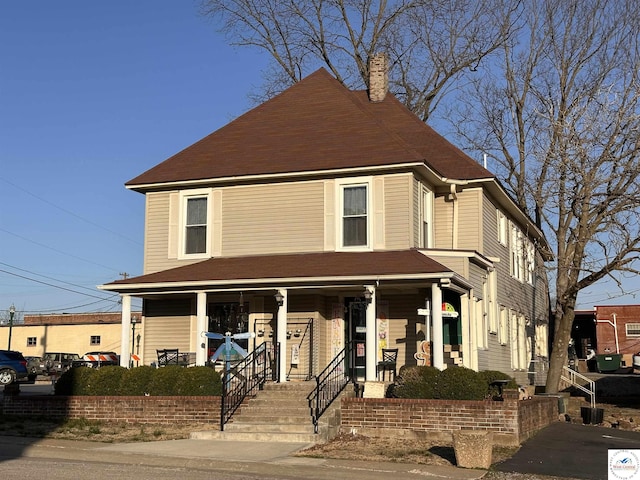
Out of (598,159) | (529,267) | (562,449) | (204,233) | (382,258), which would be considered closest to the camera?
(562,449)

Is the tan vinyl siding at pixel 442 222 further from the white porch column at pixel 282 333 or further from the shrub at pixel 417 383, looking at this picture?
the shrub at pixel 417 383

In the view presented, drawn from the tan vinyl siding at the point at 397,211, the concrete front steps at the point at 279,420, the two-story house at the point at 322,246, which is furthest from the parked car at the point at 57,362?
the concrete front steps at the point at 279,420

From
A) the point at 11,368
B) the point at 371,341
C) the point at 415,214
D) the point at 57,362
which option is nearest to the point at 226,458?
the point at 371,341

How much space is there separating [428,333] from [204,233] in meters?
6.73

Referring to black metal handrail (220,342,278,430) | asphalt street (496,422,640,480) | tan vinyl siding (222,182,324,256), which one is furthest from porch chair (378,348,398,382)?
A: asphalt street (496,422,640,480)

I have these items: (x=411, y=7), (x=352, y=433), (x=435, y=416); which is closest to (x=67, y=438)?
(x=352, y=433)

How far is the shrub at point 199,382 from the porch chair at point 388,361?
4.05 m

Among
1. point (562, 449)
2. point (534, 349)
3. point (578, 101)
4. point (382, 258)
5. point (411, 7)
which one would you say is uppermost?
point (411, 7)

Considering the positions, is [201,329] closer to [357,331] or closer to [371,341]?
[357,331]

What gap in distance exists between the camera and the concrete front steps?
15.6 metres

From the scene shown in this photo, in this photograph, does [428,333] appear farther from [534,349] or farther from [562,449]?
[534,349]

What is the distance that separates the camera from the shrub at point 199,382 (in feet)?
56.8

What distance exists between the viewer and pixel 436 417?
1555 cm

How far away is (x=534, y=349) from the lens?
31.0 metres
